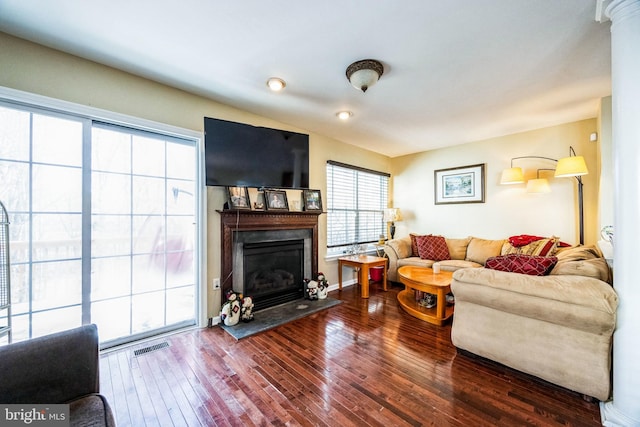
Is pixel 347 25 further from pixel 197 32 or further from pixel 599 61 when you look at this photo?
pixel 599 61

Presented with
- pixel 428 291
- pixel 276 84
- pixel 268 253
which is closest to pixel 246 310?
pixel 268 253

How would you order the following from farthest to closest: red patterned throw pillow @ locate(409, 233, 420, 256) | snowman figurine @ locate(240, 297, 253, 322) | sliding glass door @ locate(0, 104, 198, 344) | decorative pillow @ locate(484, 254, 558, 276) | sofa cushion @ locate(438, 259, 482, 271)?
red patterned throw pillow @ locate(409, 233, 420, 256)
sofa cushion @ locate(438, 259, 482, 271)
snowman figurine @ locate(240, 297, 253, 322)
decorative pillow @ locate(484, 254, 558, 276)
sliding glass door @ locate(0, 104, 198, 344)

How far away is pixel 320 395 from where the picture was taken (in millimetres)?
1704

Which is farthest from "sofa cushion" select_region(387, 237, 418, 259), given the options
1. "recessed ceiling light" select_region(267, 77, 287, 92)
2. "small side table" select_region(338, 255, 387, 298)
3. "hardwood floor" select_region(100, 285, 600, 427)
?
"recessed ceiling light" select_region(267, 77, 287, 92)

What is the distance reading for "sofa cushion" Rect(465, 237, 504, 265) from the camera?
3.87 metres

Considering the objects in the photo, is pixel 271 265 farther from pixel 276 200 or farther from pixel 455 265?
pixel 455 265

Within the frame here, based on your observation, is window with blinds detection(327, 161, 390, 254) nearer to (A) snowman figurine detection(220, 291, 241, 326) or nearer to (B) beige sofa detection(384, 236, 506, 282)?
(B) beige sofa detection(384, 236, 506, 282)

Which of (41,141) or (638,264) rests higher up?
(41,141)

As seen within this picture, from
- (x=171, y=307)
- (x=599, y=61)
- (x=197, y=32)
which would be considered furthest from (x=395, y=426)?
(x=599, y=61)

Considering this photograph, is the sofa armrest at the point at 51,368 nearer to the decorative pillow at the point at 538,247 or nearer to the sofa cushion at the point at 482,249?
the decorative pillow at the point at 538,247

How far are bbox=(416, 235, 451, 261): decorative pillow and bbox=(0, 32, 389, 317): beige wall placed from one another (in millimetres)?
3035

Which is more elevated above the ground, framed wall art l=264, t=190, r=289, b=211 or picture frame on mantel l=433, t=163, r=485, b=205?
picture frame on mantel l=433, t=163, r=485, b=205

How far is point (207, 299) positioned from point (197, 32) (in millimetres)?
2501

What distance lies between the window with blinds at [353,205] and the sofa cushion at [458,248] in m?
1.42
